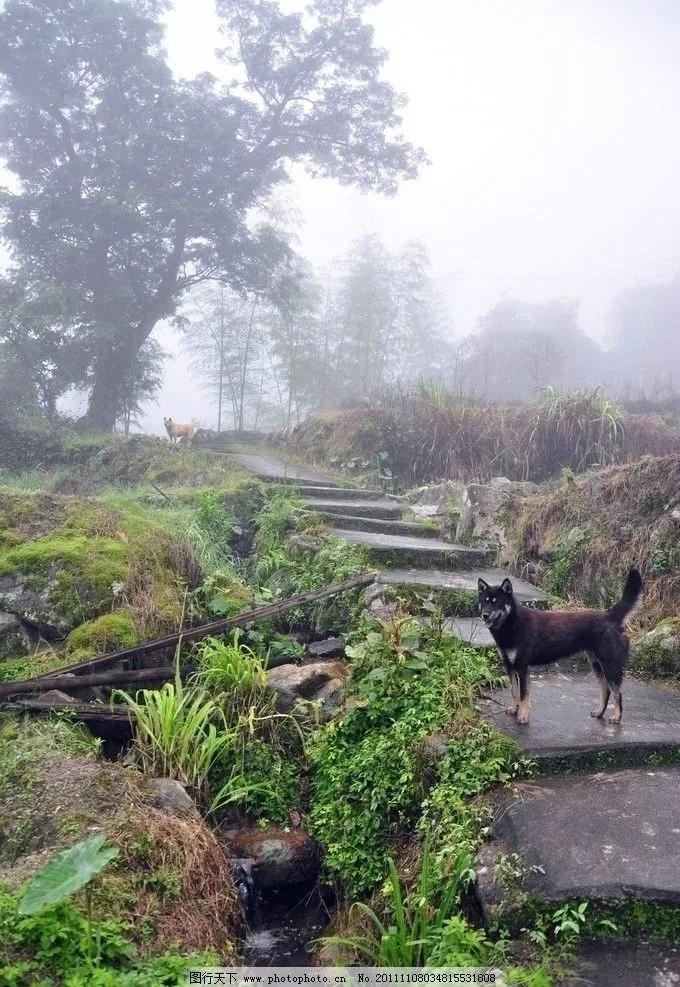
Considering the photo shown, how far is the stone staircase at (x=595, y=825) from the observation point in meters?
2.16

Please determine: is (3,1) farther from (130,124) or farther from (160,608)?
(160,608)

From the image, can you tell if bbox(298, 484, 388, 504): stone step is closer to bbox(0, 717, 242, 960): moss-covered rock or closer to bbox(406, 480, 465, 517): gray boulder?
bbox(406, 480, 465, 517): gray boulder

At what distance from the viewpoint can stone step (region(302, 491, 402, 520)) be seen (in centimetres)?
719

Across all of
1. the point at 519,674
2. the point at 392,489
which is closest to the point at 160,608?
the point at 519,674

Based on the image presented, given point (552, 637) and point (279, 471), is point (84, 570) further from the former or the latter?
point (279, 471)

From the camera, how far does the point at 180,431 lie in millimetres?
13070

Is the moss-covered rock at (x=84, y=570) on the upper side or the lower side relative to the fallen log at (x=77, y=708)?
upper

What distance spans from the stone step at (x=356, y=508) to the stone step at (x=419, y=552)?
2.99 feet

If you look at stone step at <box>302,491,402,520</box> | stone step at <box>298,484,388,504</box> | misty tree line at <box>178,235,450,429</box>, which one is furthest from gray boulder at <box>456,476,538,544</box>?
misty tree line at <box>178,235,450,429</box>

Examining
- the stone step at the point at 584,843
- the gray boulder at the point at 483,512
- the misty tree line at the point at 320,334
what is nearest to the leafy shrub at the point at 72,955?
the stone step at the point at 584,843

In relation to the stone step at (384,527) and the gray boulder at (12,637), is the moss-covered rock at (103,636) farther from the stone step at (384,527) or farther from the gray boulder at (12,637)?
the stone step at (384,527)

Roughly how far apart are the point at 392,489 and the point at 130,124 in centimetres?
1262

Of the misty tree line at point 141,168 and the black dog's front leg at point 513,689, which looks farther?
the misty tree line at point 141,168

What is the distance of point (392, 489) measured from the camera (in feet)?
31.8
